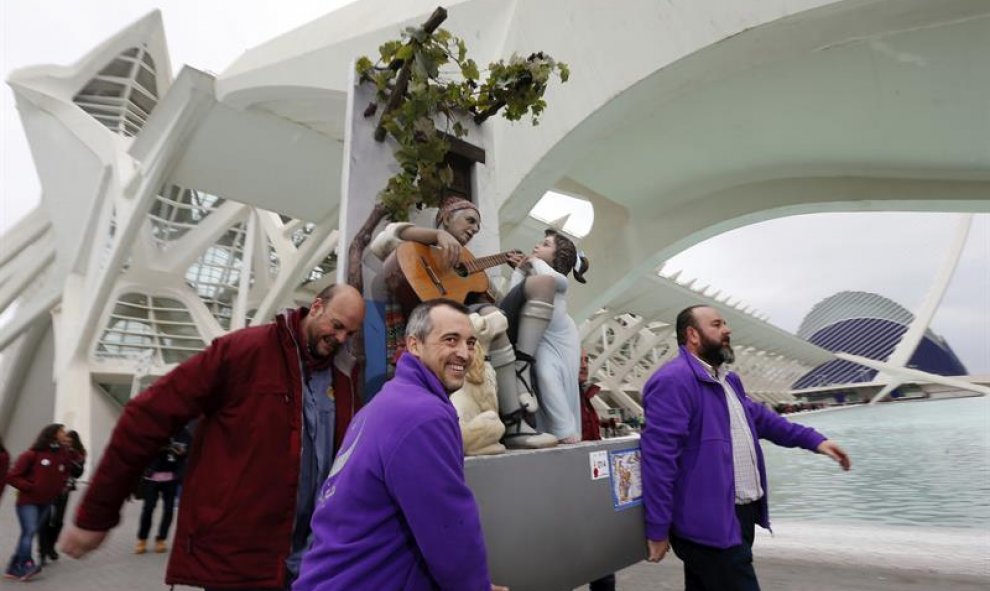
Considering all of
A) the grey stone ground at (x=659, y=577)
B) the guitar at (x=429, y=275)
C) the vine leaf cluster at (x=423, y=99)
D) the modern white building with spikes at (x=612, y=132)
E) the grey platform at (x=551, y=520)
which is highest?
the modern white building with spikes at (x=612, y=132)

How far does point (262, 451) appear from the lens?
75.8 inches

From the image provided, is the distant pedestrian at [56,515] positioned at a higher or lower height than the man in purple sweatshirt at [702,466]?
lower

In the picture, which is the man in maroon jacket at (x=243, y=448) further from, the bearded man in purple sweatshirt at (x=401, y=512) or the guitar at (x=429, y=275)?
the guitar at (x=429, y=275)

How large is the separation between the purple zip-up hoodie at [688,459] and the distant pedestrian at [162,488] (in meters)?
5.72

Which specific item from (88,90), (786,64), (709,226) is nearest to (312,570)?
(786,64)

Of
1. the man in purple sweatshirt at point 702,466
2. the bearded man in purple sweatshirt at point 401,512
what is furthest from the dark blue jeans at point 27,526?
the man in purple sweatshirt at point 702,466

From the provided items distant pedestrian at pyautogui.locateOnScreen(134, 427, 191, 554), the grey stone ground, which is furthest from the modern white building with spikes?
distant pedestrian at pyautogui.locateOnScreen(134, 427, 191, 554)

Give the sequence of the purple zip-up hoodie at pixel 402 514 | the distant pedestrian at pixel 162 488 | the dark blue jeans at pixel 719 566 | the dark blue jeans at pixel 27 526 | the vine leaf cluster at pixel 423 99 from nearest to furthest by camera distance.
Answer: the purple zip-up hoodie at pixel 402 514
the dark blue jeans at pixel 719 566
the vine leaf cluster at pixel 423 99
the dark blue jeans at pixel 27 526
the distant pedestrian at pixel 162 488

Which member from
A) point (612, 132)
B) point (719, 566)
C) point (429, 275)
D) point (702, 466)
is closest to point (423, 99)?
point (429, 275)

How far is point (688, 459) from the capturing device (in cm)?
236

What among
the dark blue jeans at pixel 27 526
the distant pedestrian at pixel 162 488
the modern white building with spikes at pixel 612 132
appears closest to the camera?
the dark blue jeans at pixel 27 526

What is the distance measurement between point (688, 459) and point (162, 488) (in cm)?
647

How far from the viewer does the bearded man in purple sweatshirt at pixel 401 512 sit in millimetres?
1253

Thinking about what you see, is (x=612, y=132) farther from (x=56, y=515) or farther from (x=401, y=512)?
(x=56, y=515)
